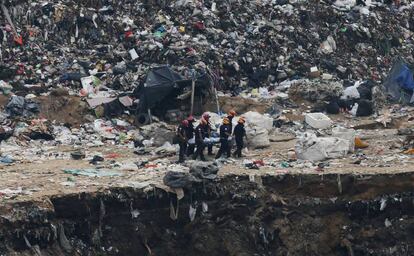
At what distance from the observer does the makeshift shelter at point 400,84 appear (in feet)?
57.2

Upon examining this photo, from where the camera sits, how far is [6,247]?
9828 millimetres

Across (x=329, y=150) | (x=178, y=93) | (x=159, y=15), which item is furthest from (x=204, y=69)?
(x=329, y=150)

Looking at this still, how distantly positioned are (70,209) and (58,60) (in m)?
7.61

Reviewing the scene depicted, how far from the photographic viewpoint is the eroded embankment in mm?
11094

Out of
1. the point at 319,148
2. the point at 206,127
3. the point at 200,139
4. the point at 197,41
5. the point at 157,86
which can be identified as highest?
the point at 197,41

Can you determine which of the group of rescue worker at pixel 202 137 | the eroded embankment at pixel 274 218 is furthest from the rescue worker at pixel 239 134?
the eroded embankment at pixel 274 218

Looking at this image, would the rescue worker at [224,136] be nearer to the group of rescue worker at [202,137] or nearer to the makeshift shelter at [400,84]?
the group of rescue worker at [202,137]

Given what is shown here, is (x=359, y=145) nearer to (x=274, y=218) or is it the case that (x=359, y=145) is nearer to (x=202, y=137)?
(x=274, y=218)

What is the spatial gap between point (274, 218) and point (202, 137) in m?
2.09

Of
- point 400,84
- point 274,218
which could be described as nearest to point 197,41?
point 400,84

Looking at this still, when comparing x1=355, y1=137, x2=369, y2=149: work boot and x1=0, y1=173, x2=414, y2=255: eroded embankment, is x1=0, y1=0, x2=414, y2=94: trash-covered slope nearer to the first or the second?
x1=355, y1=137, x2=369, y2=149: work boot

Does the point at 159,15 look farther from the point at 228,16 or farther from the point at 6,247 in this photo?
the point at 6,247

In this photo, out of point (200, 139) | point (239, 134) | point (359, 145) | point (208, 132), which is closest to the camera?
point (200, 139)

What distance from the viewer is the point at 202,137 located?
12.7 meters
